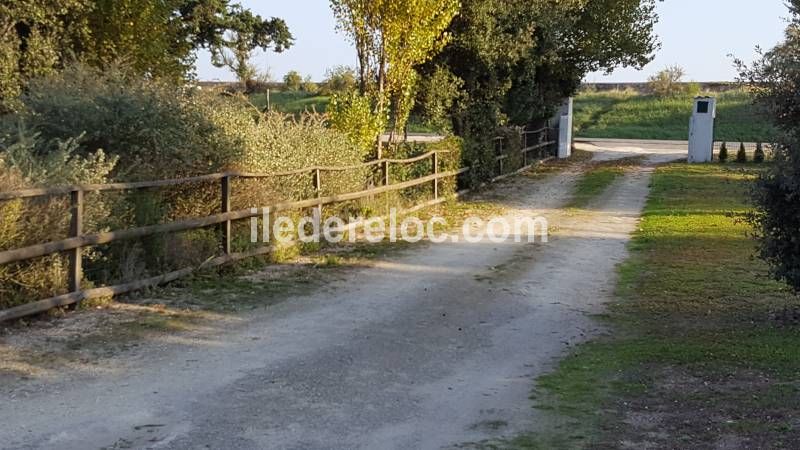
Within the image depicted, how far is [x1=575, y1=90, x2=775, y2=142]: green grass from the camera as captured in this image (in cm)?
5184

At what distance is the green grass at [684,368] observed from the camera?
5398mm

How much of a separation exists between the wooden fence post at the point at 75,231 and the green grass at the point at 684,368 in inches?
188

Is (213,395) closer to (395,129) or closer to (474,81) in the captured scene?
(395,129)

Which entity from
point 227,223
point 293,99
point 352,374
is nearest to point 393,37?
point 227,223

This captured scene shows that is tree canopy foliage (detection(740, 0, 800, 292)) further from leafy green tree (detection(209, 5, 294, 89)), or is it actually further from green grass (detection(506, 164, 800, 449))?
leafy green tree (detection(209, 5, 294, 89))

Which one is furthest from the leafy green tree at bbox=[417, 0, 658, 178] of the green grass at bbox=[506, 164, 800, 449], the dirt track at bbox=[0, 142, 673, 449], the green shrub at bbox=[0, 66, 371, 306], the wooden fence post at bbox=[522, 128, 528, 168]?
the dirt track at bbox=[0, 142, 673, 449]

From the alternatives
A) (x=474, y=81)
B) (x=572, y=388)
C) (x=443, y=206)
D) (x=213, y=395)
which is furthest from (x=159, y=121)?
(x=474, y=81)

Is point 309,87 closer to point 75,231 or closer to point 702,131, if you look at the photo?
point 702,131

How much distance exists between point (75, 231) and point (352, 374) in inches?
139

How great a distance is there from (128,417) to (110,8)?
53.2 ft

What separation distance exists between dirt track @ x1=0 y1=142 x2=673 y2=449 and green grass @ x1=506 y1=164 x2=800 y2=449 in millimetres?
345

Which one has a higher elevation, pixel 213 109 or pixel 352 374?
pixel 213 109

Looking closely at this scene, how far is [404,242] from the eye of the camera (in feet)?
46.7

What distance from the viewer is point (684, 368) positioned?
6.90m
